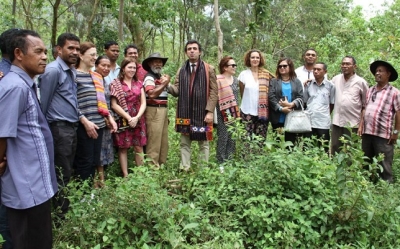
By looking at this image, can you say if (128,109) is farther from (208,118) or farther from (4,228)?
(4,228)

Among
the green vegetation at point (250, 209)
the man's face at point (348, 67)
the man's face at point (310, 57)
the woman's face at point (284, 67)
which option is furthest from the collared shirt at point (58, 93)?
the man's face at point (348, 67)

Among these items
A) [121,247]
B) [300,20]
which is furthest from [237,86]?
[300,20]

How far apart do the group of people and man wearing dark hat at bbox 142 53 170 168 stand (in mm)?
13

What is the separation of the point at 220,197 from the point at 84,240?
133 centimetres

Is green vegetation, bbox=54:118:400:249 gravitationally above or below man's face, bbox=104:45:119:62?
below

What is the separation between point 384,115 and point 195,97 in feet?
8.23

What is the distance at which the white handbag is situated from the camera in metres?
4.89

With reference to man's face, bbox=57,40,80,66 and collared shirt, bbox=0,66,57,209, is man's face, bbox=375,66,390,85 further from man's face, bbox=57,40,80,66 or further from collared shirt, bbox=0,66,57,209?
collared shirt, bbox=0,66,57,209

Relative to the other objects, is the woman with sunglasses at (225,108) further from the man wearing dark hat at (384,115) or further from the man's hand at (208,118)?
the man wearing dark hat at (384,115)

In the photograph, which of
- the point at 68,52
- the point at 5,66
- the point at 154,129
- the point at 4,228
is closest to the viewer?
the point at 4,228

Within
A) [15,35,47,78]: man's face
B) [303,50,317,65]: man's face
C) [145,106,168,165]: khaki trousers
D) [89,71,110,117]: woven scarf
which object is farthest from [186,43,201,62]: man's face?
[15,35,47,78]: man's face

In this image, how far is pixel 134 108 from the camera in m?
4.55

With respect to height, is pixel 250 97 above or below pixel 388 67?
below

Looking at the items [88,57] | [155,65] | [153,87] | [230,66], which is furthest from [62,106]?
[230,66]
